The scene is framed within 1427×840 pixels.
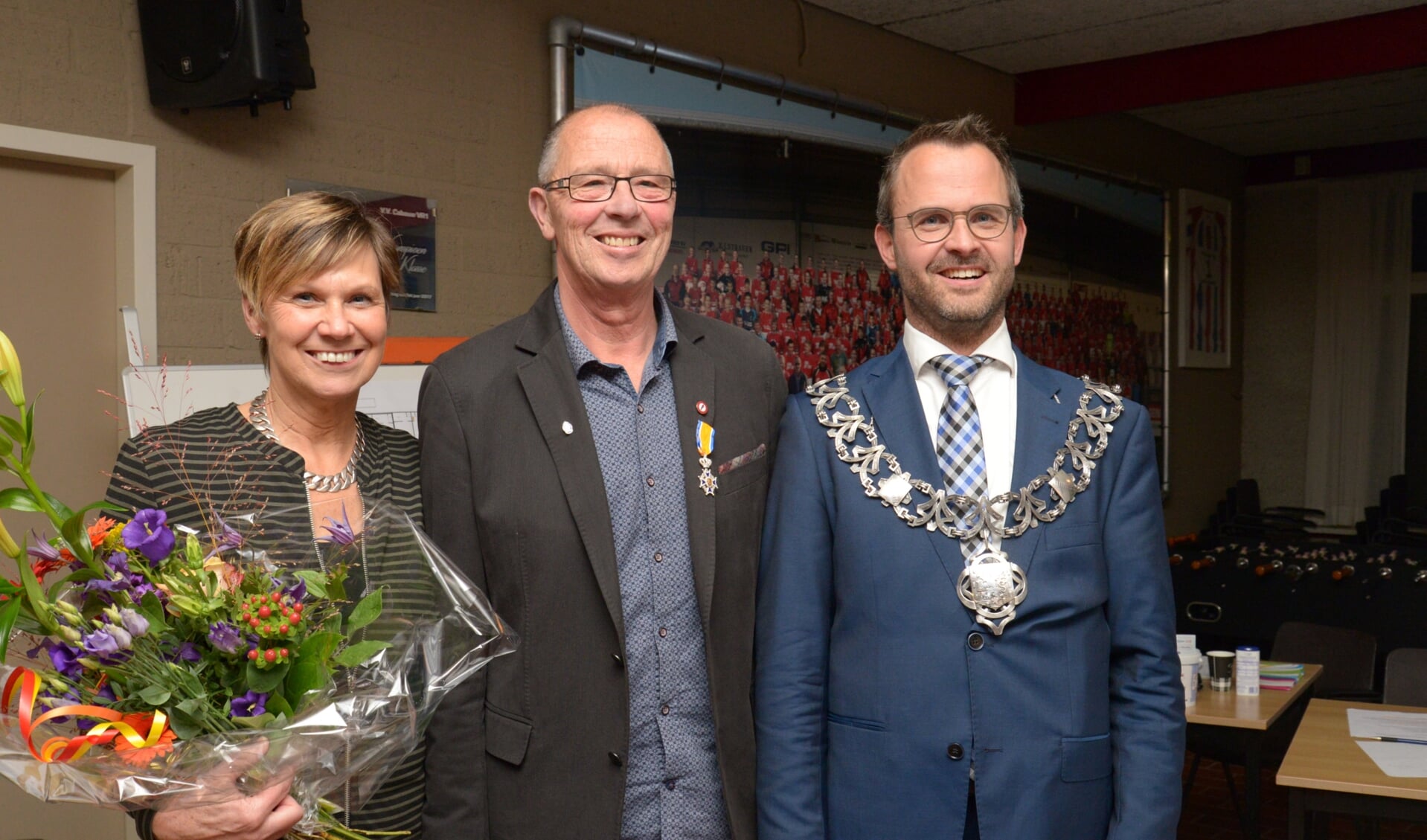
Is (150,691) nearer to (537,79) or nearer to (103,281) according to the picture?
(103,281)

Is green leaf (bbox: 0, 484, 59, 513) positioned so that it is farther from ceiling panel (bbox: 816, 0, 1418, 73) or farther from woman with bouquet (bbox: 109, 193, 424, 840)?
ceiling panel (bbox: 816, 0, 1418, 73)

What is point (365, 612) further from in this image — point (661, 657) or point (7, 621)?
point (661, 657)

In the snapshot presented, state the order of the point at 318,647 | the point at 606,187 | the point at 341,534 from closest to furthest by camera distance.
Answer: the point at 318,647
the point at 341,534
the point at 606,187

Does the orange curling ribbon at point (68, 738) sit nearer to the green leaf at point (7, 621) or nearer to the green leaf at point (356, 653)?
the green leaf at point (7, 621)

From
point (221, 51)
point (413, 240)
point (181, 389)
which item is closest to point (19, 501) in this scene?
point (181, 389)

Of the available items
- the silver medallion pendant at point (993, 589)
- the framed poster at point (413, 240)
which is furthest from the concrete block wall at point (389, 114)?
the silver medallion pendant at point (993, 589)

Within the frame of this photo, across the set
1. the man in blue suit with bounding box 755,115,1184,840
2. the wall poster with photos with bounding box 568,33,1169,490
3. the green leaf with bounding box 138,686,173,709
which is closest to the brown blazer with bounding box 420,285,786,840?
the man in blue suit with bounding box 755,115,1184,840

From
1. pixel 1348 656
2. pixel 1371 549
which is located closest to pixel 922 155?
pixel 1348 656

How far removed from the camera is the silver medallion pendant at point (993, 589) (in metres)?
1.87

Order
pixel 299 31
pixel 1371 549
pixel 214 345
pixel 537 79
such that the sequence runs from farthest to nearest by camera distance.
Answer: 1. pixel 1371 549
2. pixel 537 79
3. pixel 214 345
4. pixel 299 31

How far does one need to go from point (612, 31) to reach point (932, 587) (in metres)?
3.46

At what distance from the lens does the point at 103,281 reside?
140 inches

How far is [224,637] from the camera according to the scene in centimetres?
133

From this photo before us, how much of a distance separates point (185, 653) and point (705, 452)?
0.94 metres
